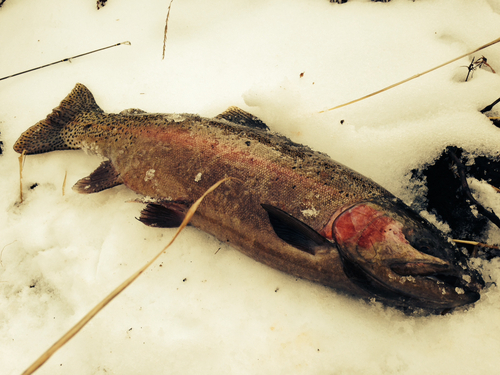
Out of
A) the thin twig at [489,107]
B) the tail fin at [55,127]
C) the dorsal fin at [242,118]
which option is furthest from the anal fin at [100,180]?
the thin twig at [489,107]

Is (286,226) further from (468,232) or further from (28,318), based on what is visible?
(28,318)

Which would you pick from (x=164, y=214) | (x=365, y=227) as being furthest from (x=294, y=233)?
(x=164, y=214)

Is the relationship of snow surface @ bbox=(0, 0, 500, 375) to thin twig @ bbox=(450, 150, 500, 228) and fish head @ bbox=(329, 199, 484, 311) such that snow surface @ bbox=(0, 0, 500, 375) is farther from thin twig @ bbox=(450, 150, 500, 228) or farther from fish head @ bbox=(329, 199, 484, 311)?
fish head @ bbox=(329, 199, 484, 311)

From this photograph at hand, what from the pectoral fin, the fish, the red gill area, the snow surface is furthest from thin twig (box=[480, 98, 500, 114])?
the pectoral fin

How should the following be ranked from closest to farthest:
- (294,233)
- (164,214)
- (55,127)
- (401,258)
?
(401,258) < (294,233) < (164,214) < (55,127)

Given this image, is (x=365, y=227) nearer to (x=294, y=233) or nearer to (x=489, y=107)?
(x=294, y=233)
